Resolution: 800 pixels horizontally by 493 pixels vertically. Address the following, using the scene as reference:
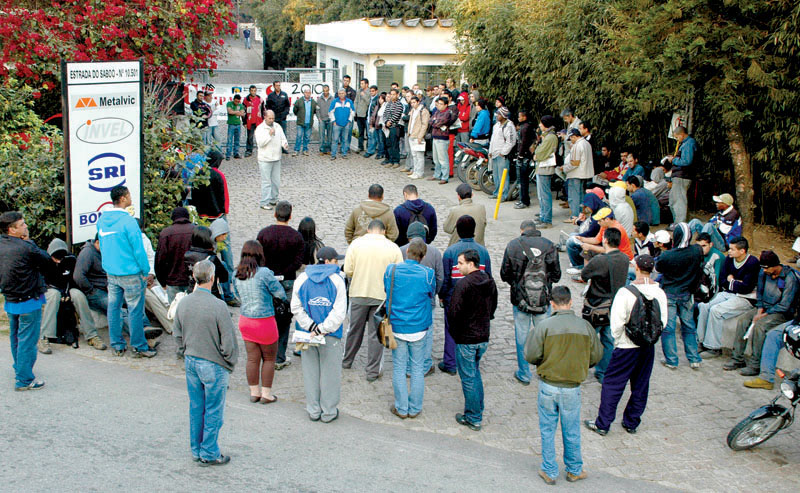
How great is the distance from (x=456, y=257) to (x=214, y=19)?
390 inches

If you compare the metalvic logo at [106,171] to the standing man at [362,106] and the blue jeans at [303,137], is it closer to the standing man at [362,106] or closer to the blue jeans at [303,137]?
the blue jeans at [303,137]

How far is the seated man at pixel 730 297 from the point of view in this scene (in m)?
8.66

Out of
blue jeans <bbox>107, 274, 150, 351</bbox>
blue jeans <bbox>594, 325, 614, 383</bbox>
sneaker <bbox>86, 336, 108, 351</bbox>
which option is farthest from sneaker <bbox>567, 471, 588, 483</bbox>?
sneaker <bbox>86, 336, 108, 351</bbox>

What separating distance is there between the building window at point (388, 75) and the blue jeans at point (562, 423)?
16.7 meters

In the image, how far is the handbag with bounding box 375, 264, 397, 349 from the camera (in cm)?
708

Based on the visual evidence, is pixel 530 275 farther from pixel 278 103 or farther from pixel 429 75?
pixel 429 75

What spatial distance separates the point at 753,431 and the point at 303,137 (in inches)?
582

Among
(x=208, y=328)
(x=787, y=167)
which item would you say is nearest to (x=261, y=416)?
(x=208, y=328)

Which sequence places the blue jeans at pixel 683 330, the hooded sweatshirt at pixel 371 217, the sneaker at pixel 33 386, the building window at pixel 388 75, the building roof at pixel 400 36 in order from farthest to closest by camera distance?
1. the building window at pixel 388 75
2. the building roof at pixel 400 36
3. the hooded sweatshirt at pixel 371 217
4. the blue jeans at pixel 683 330
5. the sneaker at pixel 33 386

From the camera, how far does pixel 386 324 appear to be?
719 cm

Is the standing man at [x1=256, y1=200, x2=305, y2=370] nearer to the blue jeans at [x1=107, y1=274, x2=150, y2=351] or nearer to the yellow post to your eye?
the blue jeans at [x1=107, y1=274, x2=150, y2=351]

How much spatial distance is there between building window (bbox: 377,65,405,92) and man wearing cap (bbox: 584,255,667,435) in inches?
618

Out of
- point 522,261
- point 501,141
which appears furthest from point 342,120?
point 522,261

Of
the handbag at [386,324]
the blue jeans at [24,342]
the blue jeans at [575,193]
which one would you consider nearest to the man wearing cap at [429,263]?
the handbag at [386,324]
